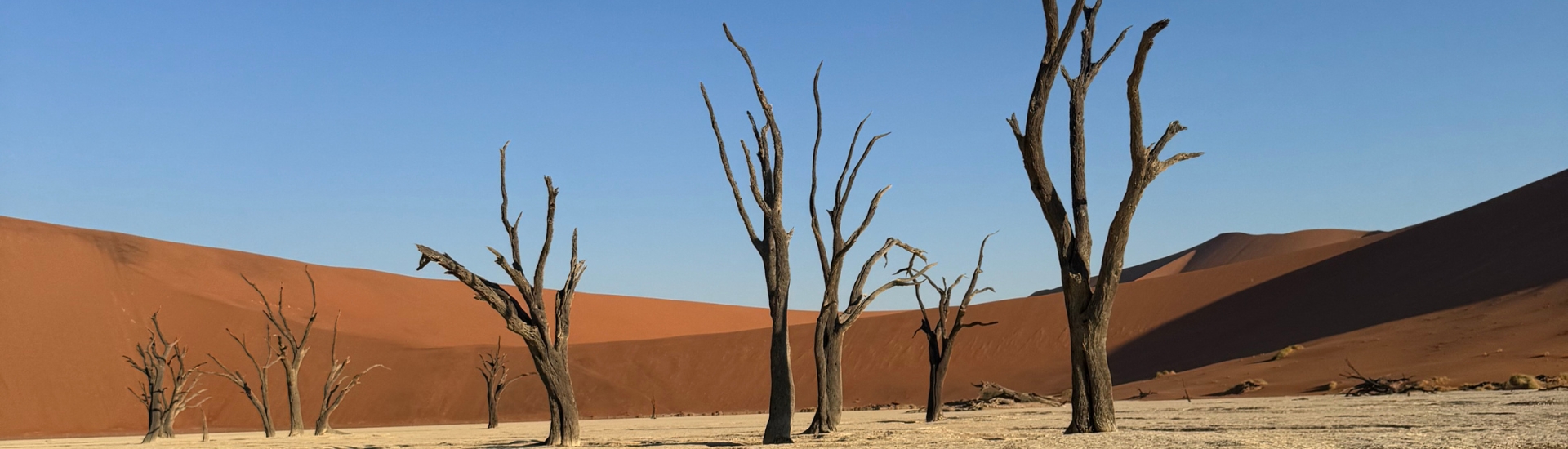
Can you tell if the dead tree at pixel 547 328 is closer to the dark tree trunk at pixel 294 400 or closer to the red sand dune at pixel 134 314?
the dark tree trunk at pixel 294 400

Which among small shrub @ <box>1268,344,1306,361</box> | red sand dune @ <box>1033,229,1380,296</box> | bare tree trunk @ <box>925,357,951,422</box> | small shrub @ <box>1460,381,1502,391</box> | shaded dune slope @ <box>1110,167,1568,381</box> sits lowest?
small shrub @ <box>1460,381,1502,391</box>

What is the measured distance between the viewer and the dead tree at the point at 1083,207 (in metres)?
12.4

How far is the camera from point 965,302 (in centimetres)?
2144

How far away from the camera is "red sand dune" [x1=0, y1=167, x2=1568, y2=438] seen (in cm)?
3609

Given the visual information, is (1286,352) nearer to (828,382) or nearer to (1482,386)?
(1482,386)

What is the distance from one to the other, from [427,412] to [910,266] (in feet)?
122

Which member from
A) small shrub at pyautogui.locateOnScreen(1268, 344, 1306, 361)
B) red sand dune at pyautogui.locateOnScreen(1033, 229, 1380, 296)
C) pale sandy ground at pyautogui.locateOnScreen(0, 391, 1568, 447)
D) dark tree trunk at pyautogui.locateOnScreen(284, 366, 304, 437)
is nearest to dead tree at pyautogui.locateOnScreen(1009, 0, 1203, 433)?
pale sandy ground at pyautogui.locateOnScreen(0, 391, 1568, 447)

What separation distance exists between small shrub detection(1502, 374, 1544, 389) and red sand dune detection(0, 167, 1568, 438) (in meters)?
5.21

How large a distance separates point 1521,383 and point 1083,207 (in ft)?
51.5

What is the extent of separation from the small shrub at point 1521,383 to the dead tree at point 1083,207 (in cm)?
1428

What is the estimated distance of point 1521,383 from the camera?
22.6 m

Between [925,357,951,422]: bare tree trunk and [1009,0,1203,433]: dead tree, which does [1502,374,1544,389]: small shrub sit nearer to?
[925,357,951,422]: bare tree trunk

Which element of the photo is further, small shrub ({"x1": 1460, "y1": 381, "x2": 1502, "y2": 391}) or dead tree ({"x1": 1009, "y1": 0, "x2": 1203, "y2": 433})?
small shrub ({"x1": 1460, "y1": 381, "x2": 1502, "y2": 391})

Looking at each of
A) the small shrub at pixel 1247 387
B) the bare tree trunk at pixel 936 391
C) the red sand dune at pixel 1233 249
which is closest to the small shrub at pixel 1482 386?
the small shrub at pixel 1247 387
